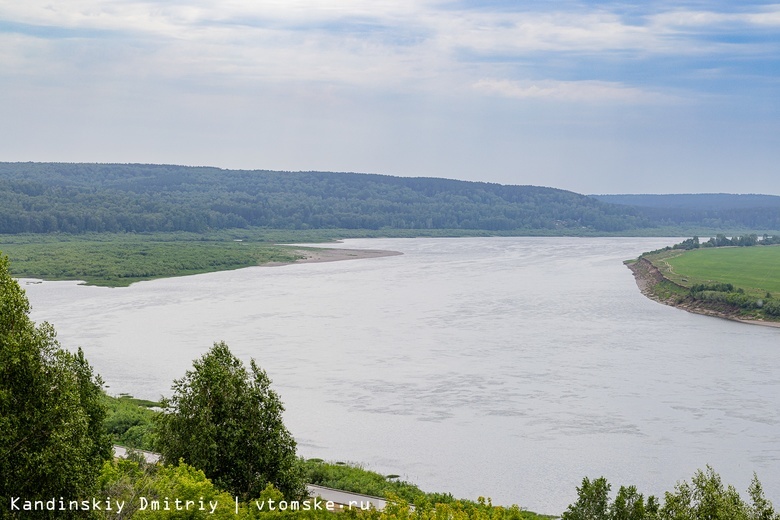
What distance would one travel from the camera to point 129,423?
84.2 ft

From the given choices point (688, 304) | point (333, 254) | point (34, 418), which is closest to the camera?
point (34, 418)

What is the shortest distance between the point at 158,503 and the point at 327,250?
102784mm

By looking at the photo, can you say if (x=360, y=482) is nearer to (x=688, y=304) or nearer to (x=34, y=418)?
(x=34, y=418)

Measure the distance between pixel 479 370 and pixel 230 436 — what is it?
2101cm

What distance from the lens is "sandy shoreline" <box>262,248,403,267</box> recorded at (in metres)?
98.8

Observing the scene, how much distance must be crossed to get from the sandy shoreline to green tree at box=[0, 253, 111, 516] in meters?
79.9

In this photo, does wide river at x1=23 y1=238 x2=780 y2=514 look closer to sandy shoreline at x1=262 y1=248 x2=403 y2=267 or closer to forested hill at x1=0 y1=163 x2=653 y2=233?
sandy shoreline at x1=262 y1=248 x2=403 y2=267

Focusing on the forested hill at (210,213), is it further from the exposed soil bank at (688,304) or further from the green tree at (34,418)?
the green tree at (34,418)

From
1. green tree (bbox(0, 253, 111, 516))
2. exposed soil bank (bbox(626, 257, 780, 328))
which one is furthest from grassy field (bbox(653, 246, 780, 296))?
green tree (bbox(0, 253, 111, 516))

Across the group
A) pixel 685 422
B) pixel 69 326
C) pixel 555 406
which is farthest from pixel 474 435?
pixel 69 326

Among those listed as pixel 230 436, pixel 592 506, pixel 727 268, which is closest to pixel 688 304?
pixel 727 268

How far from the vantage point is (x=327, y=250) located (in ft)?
378

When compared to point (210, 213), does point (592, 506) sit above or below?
below

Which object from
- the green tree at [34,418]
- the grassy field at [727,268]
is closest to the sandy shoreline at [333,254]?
the grassy field at [727,268]
